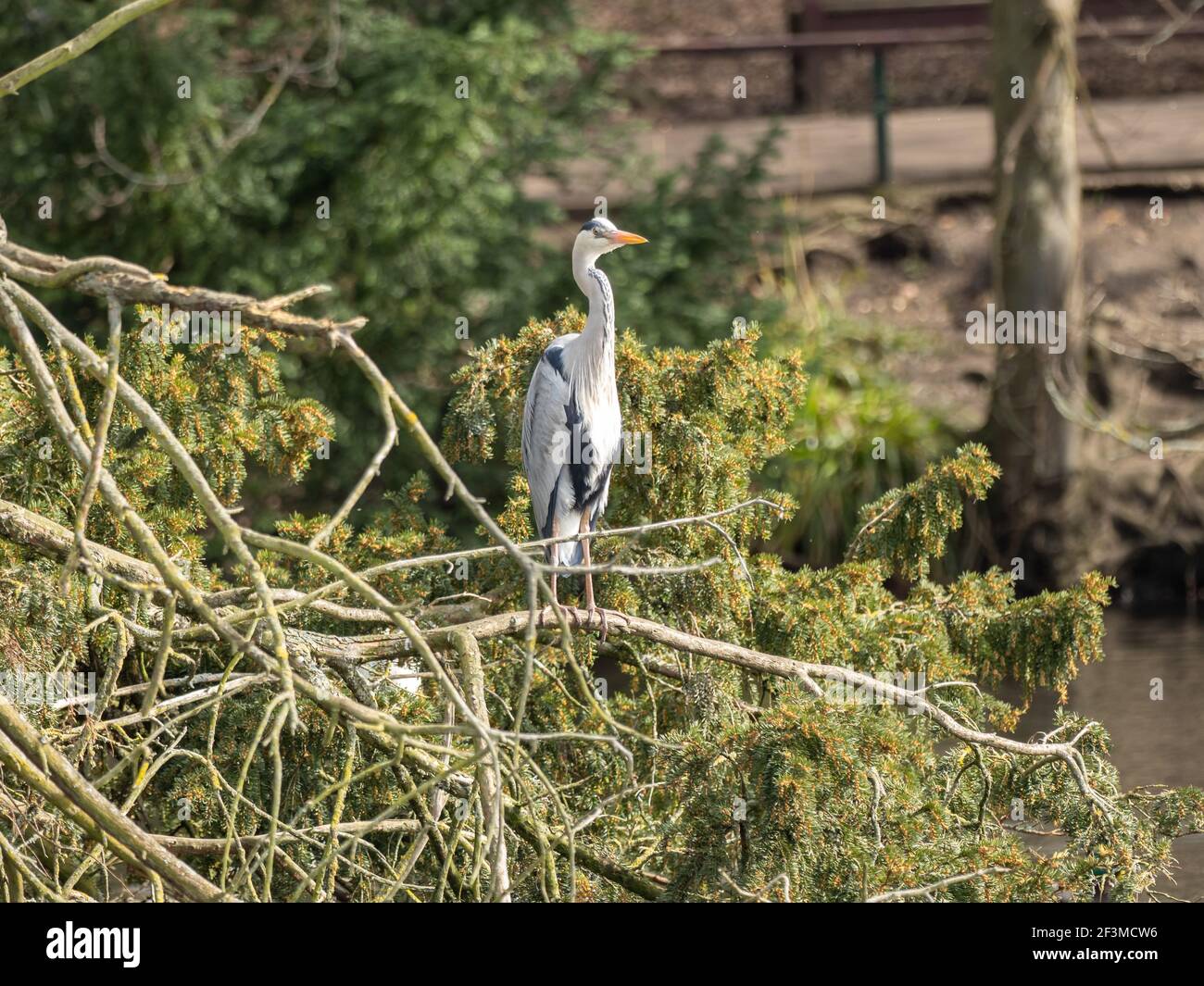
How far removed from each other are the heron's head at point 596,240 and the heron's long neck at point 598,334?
0.17 meters

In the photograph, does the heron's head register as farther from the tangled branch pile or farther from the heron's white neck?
the tangled branch pile

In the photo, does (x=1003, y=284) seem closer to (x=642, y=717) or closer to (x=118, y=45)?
(x=118, y=45)

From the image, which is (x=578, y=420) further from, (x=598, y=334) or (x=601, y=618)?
(x=601, y=618)

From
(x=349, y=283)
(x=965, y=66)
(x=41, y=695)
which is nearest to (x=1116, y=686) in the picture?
(x=349, y=283)

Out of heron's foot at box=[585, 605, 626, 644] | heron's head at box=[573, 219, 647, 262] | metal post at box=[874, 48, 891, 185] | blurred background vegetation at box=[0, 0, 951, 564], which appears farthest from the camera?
metal post at box=[874, 48, 891, 185]

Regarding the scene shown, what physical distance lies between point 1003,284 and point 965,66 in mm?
7591

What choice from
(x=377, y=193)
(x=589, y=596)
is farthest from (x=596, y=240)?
(x=377, y=193)

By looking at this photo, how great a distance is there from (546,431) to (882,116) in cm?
932

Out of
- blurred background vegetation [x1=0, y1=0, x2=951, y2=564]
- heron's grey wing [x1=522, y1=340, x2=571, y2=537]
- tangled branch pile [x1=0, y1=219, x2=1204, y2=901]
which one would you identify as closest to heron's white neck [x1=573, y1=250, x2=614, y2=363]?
heron's grey wing [x1=522, y1=340, x2=571, y2=537]

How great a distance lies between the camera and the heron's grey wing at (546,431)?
209 inches

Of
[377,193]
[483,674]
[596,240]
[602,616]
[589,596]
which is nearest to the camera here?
[483,674]

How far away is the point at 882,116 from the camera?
13906 millimetres

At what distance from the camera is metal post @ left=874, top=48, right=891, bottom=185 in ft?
45.1
